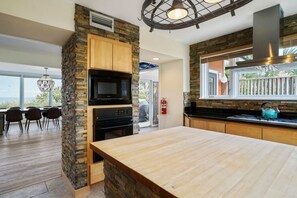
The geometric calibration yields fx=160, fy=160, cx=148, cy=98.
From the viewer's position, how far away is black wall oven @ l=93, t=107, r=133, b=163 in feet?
7.52

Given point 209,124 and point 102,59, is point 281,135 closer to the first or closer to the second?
point 209,124

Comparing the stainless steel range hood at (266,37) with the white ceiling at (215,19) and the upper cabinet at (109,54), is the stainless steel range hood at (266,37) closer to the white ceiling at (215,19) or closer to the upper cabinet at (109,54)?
the white ceiling at (215,19)

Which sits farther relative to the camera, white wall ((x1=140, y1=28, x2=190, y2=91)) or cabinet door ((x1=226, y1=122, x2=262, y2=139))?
white wall ((x1=140, y1=28, x2=190, y2=91))

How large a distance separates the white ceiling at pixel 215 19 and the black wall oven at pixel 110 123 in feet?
4.76

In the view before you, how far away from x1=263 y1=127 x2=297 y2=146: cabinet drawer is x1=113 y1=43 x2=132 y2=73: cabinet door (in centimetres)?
227

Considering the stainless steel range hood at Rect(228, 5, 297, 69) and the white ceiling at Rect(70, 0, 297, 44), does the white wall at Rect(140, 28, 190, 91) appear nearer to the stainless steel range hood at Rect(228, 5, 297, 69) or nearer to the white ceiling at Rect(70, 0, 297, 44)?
the white ceiling at Rect(70, 0, 297, 44)

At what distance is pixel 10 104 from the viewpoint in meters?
7.70

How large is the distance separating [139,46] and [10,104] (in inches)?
320

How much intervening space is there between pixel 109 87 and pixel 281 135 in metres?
2.52

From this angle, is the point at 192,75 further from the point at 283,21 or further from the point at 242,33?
the point at 283,21

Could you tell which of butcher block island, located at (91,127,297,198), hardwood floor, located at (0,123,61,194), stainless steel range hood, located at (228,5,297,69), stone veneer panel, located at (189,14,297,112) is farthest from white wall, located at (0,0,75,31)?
stone veneer panel, located at (189,14,297,112)

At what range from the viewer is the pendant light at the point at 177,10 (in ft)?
4.37

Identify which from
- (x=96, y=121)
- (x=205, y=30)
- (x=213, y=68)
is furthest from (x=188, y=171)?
A: (x=213, y=68)

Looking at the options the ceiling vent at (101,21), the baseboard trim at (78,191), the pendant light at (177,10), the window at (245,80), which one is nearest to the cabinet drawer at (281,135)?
the window at (245,80)
